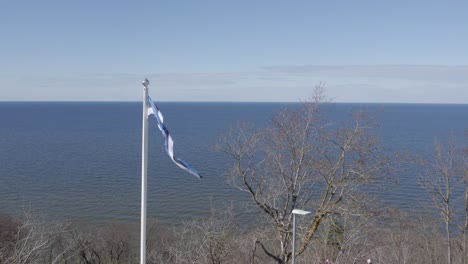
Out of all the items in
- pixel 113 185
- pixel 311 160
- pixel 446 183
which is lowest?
pixel 113 185

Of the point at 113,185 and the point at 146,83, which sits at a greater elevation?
the point at 146,83

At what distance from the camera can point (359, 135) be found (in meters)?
16.7

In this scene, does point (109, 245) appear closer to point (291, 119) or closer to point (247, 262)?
point (247, 262)

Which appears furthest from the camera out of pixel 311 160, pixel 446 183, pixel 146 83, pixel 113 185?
pixel 113 185

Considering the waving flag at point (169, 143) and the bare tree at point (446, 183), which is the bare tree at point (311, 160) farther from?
the waving flag at point (169, 143)

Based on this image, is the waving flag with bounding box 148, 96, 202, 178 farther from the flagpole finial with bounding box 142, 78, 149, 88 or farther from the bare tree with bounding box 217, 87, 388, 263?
the bare tree with bounding box 217, 87, 388, 263

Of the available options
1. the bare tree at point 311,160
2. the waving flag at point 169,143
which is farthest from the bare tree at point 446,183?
the waving flag at point 169,143

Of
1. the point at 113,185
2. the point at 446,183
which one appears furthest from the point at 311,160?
the point at 113,185

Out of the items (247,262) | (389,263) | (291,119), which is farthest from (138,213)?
(291,119)

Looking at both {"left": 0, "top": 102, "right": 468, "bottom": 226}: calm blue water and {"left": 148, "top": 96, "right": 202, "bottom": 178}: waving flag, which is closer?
{"left": 148, "top": 96, "right": 202, "bottom": 178}: waving flag

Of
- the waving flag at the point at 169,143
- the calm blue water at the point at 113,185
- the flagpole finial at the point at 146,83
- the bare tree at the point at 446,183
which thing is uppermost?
the flagpole finial at the point at 146,83

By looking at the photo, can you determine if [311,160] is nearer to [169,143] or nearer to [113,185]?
[169,143]

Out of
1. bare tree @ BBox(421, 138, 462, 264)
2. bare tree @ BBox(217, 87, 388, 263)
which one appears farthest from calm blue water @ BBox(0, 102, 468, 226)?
bare tree @ BBox(421, 138, 462, 264)

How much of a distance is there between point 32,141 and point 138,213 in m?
51.0
